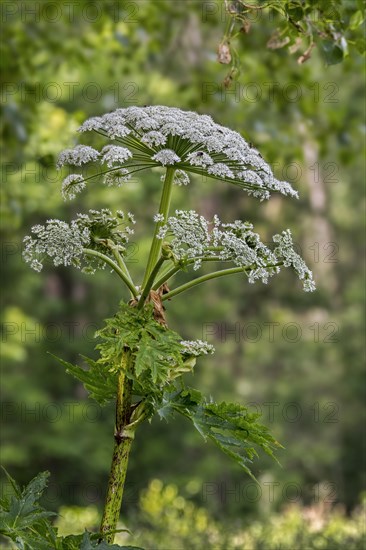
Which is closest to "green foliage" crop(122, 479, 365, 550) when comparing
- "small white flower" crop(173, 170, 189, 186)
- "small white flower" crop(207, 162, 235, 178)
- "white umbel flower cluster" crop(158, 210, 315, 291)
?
"small white flower" crop(173, 170, 189, 186)

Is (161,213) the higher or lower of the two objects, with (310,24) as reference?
lower

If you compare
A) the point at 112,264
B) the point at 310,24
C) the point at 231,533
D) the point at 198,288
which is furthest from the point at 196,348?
the point at 198,288

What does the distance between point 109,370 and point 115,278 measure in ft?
37.4

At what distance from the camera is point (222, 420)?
6.97 feet

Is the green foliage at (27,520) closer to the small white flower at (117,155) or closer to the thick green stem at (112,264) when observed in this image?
the thick green stem at (112,264)

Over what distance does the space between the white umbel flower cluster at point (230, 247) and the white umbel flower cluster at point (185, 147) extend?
127 millimetres

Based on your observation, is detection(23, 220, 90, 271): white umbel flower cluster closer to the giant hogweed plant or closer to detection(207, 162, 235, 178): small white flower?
the giant hogweed plant

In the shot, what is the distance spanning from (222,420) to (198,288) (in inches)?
475

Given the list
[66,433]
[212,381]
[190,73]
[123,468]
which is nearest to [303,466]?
[212,381]

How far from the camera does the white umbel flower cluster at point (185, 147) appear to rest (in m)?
2.08

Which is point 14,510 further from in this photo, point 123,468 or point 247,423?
point 247,423

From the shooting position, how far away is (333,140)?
577 centimetres

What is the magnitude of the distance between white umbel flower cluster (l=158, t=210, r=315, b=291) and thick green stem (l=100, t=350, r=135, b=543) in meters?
0.31

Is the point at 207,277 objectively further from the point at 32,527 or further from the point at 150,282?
the point at 32,527
